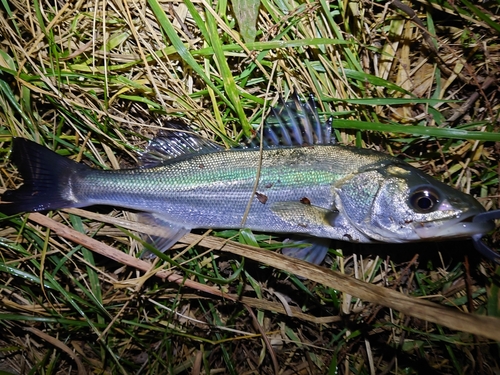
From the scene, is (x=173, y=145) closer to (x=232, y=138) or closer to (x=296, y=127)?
(x=232, y=138)

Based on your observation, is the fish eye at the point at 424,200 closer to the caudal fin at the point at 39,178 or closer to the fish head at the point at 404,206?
the fish head at the point at 404,206

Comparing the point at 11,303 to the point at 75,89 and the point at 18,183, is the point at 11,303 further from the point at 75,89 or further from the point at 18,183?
the point at 75,89

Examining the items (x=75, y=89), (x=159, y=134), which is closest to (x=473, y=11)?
(x=159, y=134)

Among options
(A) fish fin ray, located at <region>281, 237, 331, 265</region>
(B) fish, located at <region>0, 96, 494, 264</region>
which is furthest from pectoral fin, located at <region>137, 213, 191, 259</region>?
(A) fish fin ray, located at <region>281, 237, 331, 265</region>

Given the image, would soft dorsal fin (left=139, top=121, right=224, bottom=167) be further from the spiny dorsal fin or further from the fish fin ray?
the fish fin ray

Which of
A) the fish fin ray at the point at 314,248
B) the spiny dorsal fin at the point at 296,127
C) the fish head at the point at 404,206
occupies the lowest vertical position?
the fish fin ray at the point at 314,248

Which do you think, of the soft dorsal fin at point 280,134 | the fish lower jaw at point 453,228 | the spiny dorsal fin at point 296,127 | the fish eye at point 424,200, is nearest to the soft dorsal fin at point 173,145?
the soft dorsal fin at point 280,134
